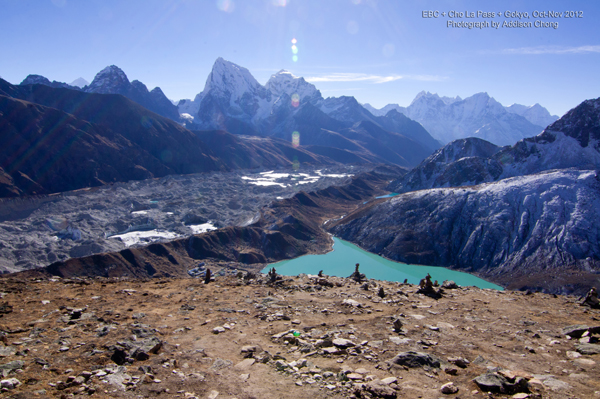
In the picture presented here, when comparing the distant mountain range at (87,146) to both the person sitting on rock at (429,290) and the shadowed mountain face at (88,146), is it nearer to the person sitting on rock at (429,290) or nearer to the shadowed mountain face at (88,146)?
the shadowed mountain face at (88,146)

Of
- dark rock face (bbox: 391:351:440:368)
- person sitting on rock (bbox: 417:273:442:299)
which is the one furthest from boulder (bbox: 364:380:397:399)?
person sitting on rock (bbox: 417:273:442:299)

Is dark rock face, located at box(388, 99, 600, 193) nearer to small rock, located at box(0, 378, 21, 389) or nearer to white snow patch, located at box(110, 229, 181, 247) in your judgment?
white snow patch, located at box(110, 229, 181, 247)

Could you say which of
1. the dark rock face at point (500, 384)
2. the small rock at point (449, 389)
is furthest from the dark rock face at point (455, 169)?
the small rock at point (449, 389)

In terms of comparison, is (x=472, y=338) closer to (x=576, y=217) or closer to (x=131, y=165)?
(x=576, y=217)

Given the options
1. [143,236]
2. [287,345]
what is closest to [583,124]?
[287,345]

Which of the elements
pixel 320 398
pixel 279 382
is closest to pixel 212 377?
pixel 279 382
